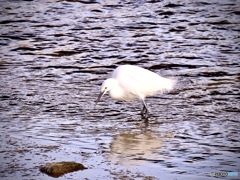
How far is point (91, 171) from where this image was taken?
5.00 metres

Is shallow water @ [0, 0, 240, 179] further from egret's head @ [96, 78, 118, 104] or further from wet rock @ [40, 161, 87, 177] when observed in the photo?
egret's head @ [96, 78, 118, 104]

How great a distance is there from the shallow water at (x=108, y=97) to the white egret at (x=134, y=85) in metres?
0.19

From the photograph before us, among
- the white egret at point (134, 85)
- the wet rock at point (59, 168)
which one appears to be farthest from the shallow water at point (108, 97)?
the white egret at point (134, 85)

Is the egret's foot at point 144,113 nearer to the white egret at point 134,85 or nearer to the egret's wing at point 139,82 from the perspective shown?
the white egret at point 134,85

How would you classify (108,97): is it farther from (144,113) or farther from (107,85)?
(144,113)

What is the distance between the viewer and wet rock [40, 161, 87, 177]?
4859 mm

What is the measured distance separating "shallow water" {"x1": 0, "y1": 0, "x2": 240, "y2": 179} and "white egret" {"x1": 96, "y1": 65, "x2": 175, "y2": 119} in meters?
0.19

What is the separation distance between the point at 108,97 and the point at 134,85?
2.45ft

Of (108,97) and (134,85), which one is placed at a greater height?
(134,85)

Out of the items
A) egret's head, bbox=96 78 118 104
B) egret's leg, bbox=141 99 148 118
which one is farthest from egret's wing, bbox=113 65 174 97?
egret's leg, bbox=141 99 148 118

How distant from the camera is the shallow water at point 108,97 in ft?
17.7

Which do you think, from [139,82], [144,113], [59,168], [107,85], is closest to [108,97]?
[139,82]

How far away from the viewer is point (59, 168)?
490cm

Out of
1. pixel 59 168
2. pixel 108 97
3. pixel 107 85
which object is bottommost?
pixel 108 97
